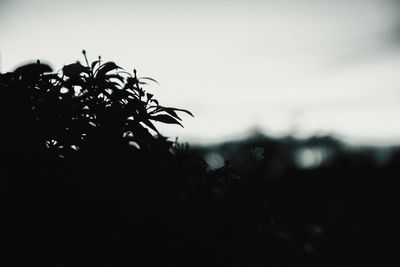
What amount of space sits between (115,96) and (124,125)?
191mm

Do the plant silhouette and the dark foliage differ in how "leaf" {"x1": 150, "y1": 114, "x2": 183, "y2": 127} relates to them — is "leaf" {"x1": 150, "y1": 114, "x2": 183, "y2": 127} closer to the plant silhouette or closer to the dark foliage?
the dark foliage

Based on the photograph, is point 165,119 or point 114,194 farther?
point 165,119

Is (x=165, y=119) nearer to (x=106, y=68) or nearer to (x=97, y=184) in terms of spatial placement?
(x=106, y=68)

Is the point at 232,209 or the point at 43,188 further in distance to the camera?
the point at 43,188

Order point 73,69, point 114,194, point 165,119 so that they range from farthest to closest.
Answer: point 165,119, point 73,69, point 114,194

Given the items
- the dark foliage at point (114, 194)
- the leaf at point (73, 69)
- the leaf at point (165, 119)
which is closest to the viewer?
the dark foliage at point (114, 194)

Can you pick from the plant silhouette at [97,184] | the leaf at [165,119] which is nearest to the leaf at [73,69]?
the plant silhouette at [97,184]

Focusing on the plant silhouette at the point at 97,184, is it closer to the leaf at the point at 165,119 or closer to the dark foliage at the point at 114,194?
the dark foliage at the point at 114,194

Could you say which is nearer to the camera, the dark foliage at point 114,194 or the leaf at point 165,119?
the dark foliage at point 114,194

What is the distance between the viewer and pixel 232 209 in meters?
1.09

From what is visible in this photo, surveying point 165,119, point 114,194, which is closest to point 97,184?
point 114,194

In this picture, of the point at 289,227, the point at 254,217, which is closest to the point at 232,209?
the point at 254,217

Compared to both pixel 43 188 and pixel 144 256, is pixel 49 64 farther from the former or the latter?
pixel 144 256

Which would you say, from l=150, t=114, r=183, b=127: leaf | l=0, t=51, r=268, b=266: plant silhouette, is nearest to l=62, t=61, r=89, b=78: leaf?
l=0, t=51, r=268, b=266: plant silhouette
